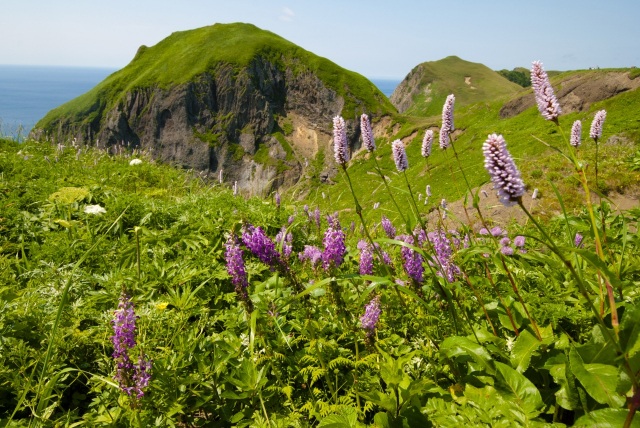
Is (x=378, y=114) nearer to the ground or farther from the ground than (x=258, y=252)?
farther from the ground

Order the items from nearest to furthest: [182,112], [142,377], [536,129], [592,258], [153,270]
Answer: [592,258] < [142,377] < [153,270] < [536,129] < [182,112]

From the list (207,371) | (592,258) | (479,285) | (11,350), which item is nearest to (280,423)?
(207,371)

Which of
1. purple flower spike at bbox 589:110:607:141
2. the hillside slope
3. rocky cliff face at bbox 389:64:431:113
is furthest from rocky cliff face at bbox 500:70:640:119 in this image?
rocky cliff face at bbox 389:64:431:113

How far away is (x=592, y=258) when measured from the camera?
1593 millimetres

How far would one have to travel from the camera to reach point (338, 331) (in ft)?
11.0

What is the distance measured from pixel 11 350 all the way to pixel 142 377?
1.19 m

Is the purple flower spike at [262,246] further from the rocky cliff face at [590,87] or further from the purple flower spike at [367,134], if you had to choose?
the rocky cliff face at [590,87]

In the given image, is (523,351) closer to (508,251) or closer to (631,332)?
(631,332)

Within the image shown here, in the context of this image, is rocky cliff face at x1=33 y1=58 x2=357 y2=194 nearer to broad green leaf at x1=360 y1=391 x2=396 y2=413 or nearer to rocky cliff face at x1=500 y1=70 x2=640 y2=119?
rocky cliff face at x1=500 y1=70 x2=640 y2=119

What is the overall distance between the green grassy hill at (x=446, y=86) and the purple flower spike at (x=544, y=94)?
132 m

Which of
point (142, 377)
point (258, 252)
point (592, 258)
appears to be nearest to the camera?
point (592, 258)

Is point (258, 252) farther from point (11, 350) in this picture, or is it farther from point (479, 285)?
point (479, 285)

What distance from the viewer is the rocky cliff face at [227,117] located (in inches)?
4176

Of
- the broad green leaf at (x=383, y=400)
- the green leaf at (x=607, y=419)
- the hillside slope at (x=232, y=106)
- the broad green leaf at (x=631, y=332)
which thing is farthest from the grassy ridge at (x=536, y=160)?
the hillside slope at (x=232, y=106)
